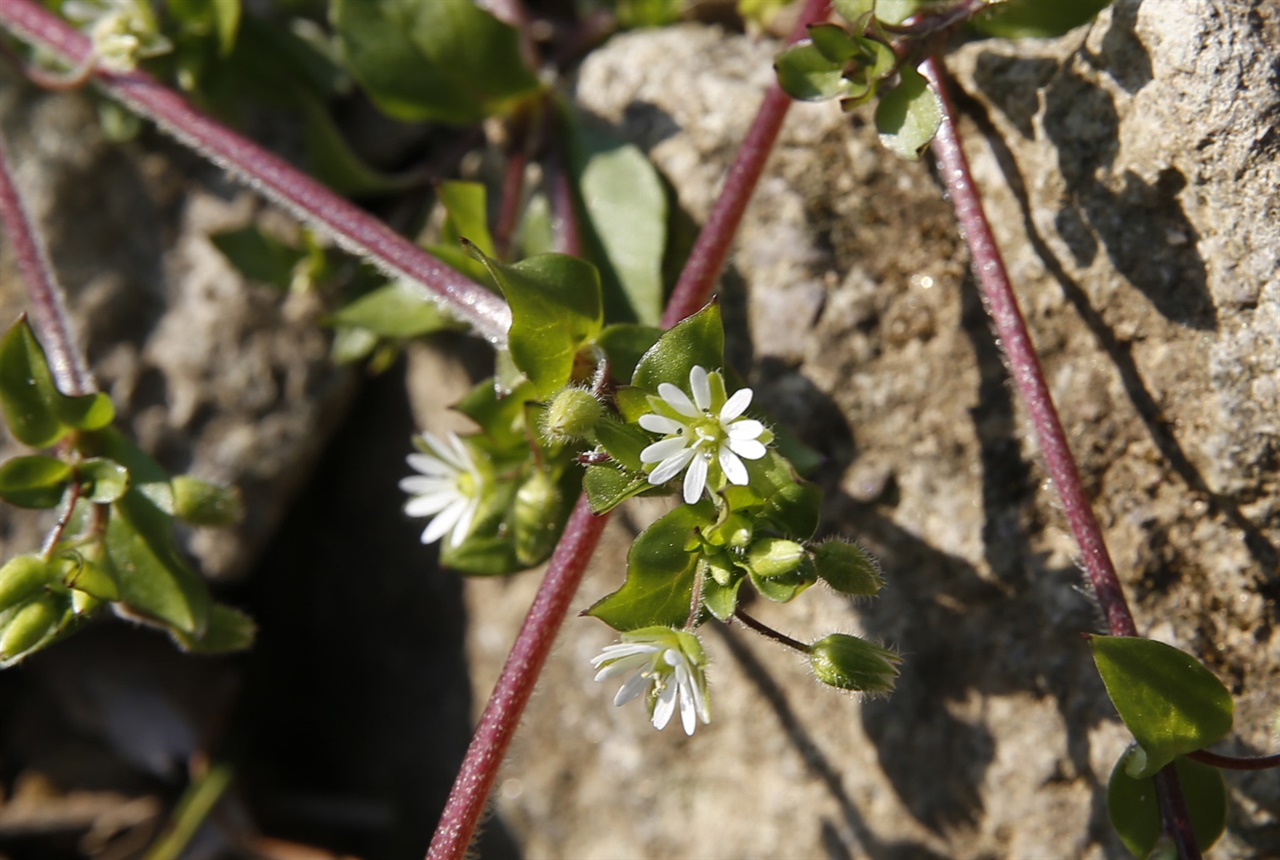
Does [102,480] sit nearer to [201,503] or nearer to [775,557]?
[201,503]

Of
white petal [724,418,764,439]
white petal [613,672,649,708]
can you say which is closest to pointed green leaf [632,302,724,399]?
white petal [724,418,764,439]

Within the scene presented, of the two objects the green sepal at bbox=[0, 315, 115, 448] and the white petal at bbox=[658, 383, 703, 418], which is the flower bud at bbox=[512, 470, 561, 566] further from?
the green sepal at bbox=[0, 315, 115, 448]

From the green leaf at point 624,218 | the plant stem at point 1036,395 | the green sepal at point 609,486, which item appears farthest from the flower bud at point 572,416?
the plant stem at point 1036,395

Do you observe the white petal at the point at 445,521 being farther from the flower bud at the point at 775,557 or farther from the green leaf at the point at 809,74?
the green leaf at the point at 809,74

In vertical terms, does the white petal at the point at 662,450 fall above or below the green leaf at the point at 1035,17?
below

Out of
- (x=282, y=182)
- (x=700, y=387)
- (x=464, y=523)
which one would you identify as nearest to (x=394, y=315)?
(x=282, y=182)

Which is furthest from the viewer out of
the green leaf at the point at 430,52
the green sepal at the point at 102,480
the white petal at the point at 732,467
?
the green leaf at the point at 430,52

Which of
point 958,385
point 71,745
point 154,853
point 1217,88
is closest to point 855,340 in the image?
point 958,385
